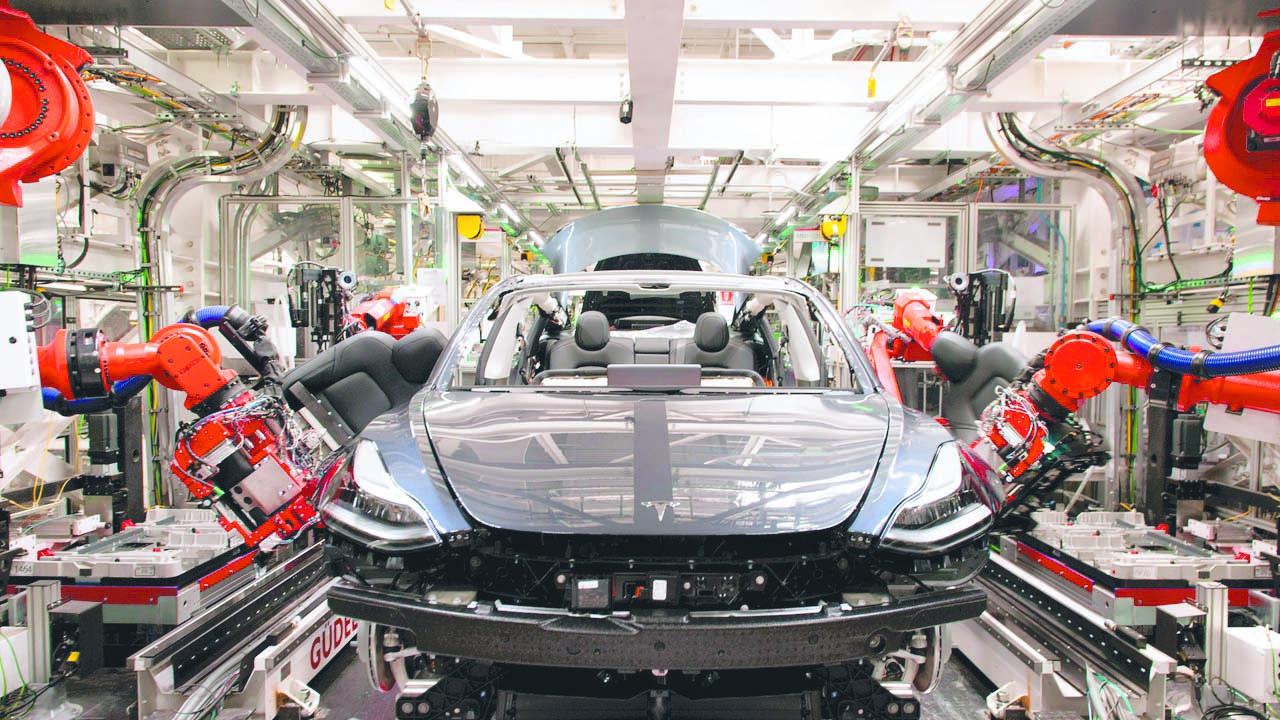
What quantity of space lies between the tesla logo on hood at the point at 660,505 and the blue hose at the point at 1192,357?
2405 millimetres

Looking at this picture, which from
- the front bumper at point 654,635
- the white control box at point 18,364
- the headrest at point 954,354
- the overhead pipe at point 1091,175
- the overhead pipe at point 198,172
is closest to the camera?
the front bumper at point 654,635

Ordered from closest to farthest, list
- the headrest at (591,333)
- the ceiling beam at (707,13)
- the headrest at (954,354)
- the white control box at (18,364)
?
1. the white control box at (18,364)
2. the headrest at (591,333)
3. the ceiling beam at (707,13)
4. the headrest at (954,354)

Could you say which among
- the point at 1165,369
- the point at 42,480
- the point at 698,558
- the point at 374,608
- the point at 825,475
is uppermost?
the point at 1165,369

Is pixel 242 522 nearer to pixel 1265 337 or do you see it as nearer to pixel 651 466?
pixel 651 466

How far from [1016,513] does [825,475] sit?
2.10 metres

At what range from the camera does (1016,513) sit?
3555mm

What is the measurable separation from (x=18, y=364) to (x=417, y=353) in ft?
5.82

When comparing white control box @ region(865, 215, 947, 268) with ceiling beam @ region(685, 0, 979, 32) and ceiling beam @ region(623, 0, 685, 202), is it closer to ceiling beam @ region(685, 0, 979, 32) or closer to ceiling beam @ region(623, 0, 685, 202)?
ceiling beam @ region(623, 0, 685, 202)

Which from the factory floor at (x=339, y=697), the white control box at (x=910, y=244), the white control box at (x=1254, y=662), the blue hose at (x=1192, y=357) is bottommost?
the factory floor at (x=339, y=697)

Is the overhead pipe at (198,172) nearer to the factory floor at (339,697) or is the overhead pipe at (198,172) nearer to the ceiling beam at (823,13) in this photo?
the factory floor at (339,697)

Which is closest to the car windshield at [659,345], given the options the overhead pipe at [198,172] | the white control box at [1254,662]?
the white control box at [1254,662]

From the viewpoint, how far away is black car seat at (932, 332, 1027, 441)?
458 centimetres

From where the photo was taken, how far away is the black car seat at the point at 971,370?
15.0 ft

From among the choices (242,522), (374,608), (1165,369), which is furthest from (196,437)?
(1165,369)
